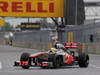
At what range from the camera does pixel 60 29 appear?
51406 millimetres

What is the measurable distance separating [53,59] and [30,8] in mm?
28165

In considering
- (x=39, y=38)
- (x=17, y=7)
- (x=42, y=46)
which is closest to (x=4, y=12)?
(x=17, y=7)

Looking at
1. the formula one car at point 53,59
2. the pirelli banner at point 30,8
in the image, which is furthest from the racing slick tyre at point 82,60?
the pirelli banner at point 30,8

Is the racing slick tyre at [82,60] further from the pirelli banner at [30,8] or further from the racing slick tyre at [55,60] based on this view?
the pirelli banner at [30,8]

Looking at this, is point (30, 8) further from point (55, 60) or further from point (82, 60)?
point (55, 60)

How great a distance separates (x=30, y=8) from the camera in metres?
48.0

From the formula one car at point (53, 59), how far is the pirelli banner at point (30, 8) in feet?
86.6

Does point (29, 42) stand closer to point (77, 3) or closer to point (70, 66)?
point (77, 3)

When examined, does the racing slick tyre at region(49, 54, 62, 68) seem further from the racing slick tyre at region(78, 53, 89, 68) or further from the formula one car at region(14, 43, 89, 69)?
the racing slick tyre at region(78, 53, 89, 68)

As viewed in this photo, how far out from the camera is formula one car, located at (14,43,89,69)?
20266 millimetres

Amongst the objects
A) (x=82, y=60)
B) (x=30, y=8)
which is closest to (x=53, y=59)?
(x=82, y=60)

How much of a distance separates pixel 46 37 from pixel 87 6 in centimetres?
1708

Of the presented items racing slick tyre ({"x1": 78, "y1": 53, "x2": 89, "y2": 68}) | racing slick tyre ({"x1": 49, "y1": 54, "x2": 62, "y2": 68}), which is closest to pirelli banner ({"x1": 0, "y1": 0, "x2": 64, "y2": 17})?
racing slick tyre ({"x1": 78, "y1": 53, "x2": 89, "y2": 68})

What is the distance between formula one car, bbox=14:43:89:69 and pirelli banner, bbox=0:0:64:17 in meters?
26.4
